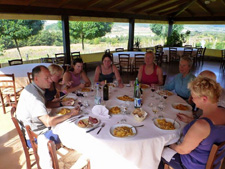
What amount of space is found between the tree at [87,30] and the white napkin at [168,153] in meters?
7.48

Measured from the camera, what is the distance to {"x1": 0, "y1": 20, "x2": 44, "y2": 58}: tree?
6.13 metres

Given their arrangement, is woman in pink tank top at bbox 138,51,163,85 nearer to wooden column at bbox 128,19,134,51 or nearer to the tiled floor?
the tiled floor

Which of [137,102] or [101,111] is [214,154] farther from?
[101,111]

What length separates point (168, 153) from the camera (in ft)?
5.12

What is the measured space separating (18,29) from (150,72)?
18.6 feet

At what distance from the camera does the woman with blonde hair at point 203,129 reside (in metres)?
1.30

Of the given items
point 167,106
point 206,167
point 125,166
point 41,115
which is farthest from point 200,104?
point 41,115

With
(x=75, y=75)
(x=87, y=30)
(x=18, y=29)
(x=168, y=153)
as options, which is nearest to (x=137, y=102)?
(x=168, y=153)

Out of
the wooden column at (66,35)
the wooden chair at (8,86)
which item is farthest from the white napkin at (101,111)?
the wooden column at (66,35)

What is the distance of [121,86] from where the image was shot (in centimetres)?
282

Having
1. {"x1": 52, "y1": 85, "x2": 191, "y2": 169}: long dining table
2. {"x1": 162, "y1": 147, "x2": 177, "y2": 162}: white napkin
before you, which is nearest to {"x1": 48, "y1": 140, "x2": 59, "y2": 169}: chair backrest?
{"x1": 52, "y1": 85, "x2": 191, "y2": 169}: long dining table

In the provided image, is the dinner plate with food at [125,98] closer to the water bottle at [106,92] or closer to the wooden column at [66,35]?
the water bottle at [106,92]

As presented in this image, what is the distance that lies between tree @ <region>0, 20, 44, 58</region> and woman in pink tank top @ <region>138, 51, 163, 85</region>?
5432mm

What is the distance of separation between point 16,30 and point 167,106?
21.0ft
